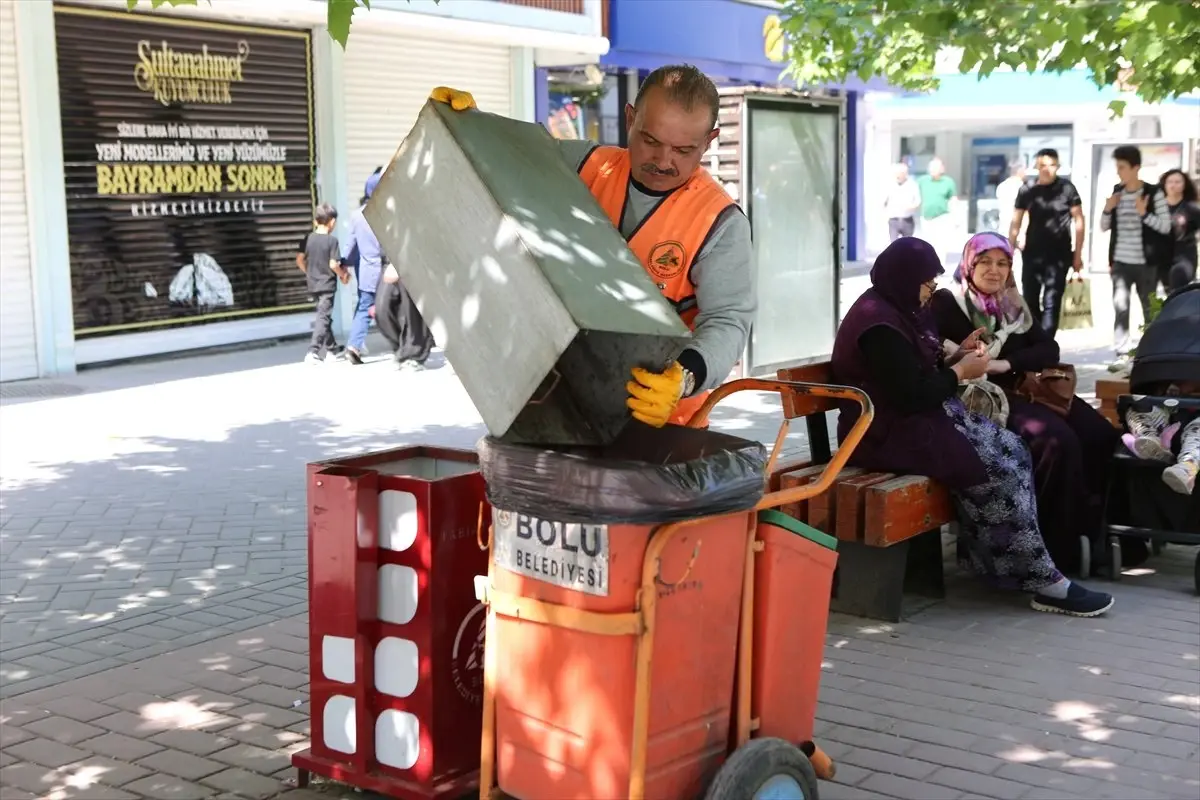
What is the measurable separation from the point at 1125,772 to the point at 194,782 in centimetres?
281

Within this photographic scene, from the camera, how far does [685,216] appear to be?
145 inches

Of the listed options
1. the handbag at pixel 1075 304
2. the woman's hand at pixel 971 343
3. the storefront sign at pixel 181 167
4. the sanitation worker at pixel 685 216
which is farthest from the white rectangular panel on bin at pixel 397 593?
the handbag at pixel 1075 304

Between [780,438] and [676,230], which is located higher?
[676,230]

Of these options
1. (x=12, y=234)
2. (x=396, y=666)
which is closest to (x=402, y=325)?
(x=12, y=234)

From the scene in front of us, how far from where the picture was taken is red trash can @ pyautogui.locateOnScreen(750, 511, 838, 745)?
11.7 feet

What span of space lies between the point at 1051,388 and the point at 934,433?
3.48ft

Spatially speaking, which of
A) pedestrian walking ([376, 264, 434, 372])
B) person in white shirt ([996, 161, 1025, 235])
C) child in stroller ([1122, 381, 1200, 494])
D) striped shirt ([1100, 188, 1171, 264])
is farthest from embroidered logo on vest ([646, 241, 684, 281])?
person in white shirt ([996, 161, 1025, 235])

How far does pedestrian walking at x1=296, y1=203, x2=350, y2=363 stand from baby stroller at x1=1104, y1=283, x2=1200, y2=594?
8.65 m

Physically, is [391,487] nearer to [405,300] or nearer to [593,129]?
[405,300]

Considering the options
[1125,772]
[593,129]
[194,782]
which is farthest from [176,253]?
[1125,772]

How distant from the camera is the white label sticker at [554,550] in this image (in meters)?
3.22

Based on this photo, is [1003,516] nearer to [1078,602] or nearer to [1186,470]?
[1078,602]

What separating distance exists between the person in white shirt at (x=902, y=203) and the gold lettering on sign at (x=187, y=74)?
9951 millimetres

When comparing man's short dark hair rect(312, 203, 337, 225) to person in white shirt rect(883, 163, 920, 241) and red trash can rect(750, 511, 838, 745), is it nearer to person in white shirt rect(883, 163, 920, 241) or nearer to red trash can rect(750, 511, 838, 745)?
person in white shirt rect(883, 163, 920, 241)
